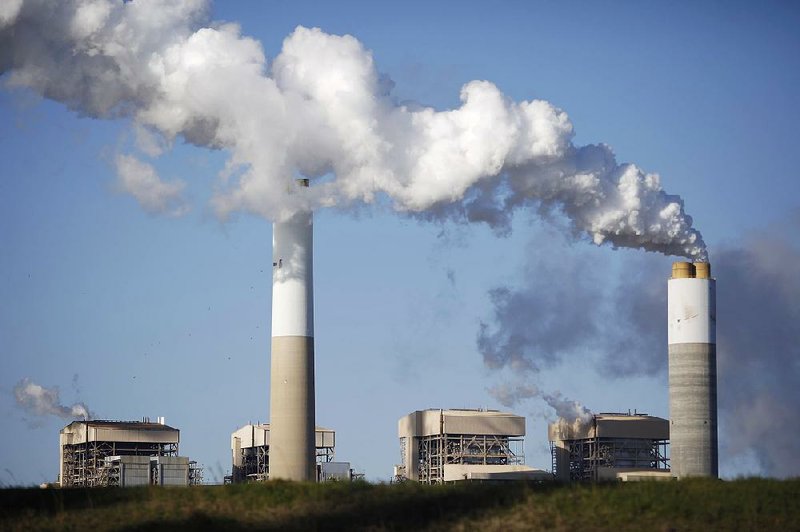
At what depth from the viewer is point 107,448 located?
319 feet

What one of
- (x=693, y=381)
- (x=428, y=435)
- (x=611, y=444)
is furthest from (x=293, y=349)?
(x=611, y=444)

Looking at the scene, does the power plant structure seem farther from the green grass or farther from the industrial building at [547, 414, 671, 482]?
the green grass

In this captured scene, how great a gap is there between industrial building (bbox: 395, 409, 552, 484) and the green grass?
51.4 meters

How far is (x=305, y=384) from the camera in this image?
67438 mm

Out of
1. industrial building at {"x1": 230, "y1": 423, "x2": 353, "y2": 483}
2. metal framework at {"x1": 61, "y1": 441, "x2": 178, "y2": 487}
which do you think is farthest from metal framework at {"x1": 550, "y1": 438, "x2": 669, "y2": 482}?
metal framework at {"x1": 61, "y1": 441, "x2": 178, "y2": 487}

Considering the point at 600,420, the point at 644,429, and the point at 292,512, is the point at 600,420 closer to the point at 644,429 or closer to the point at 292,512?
the point at 644,429

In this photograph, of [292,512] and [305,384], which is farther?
[305,384]

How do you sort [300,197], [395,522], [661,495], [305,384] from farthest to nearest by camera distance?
[305,384]
[300,197]
[661,495]
[395,522]

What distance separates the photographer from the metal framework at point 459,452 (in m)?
88.5

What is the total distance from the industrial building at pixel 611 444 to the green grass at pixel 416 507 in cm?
5266

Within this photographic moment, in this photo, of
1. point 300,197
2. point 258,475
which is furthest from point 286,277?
point 258,475

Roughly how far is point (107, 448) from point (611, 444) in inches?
1466

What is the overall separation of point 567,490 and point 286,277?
33.9 m

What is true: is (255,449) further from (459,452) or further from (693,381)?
(693,381)
